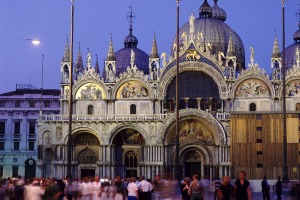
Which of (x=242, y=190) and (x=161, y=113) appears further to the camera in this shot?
(x=161, y=113)

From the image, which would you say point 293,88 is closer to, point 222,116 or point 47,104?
point 222,116

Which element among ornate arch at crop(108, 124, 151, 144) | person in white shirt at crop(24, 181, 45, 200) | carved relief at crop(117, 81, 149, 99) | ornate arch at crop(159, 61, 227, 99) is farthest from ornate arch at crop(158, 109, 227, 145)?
person in white shirt at crop(24, 181, 45, 200)

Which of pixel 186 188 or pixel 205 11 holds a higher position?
pixel 205 11

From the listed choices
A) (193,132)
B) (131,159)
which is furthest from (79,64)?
(193,132)

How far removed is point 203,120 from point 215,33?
1785 cm

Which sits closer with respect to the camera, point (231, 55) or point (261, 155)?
point (261, 155)

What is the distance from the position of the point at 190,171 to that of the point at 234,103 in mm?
Result: 8893

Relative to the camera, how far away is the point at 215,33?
82.7m

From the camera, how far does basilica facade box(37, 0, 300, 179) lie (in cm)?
6888

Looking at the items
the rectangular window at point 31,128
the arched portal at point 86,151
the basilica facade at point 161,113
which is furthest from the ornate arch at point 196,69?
the rectangular window at point 31,128

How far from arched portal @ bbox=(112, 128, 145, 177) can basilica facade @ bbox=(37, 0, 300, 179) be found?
0.11 metres

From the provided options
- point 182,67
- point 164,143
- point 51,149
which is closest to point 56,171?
point 51,149

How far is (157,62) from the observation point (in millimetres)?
73500

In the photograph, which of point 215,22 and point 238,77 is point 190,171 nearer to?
point 238,77
